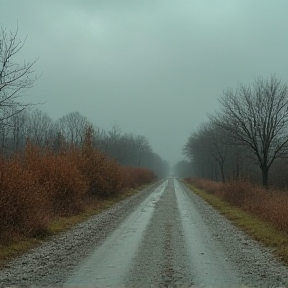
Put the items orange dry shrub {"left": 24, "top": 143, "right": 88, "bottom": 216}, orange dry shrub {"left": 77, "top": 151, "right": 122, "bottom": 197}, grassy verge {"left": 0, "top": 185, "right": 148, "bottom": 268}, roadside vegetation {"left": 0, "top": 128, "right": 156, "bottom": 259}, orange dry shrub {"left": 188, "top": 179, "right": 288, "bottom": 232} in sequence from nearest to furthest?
grassy verge {"left": 0, "top": 185, "right": 148, "bottom": 268}
roadside vegetation {"left": 0, "top": 128, "right": 156, "bottom": 259}
orange dry shrub {"left": 188, "top": 179, "right": 288, "bottom": 232}
orange dry shrub {"left": 24, "top": 143, "right": 88, "bottom": 216}
orange dry shrub {"left": 77, "top": 151, "right": 122, "bottom": 197}

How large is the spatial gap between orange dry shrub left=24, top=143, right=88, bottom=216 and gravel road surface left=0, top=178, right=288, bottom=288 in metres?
3.77

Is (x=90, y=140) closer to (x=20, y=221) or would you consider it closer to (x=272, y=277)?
(x=20, y=221)

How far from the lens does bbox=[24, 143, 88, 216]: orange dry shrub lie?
18734 millimetres

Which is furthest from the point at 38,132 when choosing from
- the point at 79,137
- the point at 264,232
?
the point at 264,232

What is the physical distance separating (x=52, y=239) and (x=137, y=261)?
419 cm

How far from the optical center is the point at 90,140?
97.3ft

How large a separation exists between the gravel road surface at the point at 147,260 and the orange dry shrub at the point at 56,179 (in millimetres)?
3767

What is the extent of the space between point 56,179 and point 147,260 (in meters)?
10.9

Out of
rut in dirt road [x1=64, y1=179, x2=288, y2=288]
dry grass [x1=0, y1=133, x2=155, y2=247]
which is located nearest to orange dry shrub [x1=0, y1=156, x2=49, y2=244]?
dry grass [x1=0, y1=133, x2=155, y2=247]

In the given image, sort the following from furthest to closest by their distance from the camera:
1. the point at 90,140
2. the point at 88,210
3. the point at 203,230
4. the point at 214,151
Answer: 1. the point at 214,151
2. the point at 90,140
3. the point at 88,210
4. the point at 203,230

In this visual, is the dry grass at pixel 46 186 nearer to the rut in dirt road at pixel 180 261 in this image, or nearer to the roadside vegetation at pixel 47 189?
the roadside vegetation at pixel 47 189

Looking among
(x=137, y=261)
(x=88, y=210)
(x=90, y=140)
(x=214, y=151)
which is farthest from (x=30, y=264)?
(x=214, y=151)

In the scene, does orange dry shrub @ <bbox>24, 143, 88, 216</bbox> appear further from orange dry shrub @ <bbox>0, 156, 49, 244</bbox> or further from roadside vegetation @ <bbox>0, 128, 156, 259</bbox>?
orange dry shrub @ <bbox>0, 156, 49, 244</bbox>

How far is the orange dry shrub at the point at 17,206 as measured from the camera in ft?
39.2
